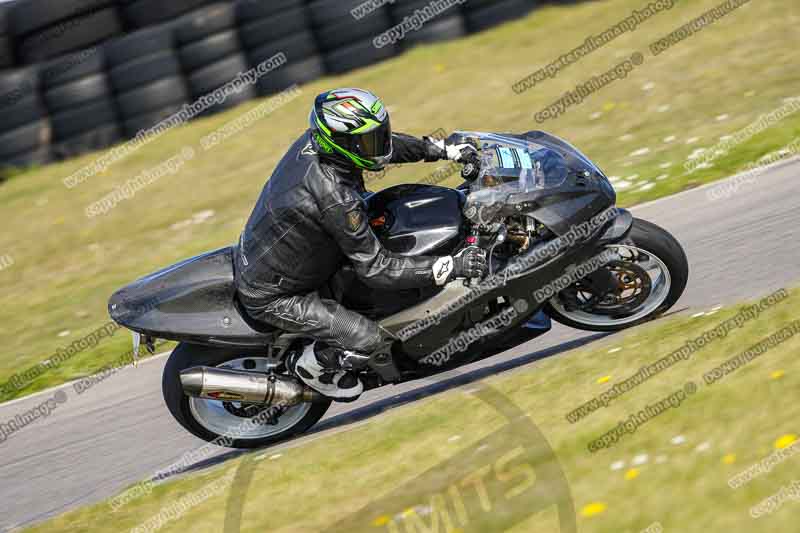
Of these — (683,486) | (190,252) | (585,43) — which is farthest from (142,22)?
(683,486)

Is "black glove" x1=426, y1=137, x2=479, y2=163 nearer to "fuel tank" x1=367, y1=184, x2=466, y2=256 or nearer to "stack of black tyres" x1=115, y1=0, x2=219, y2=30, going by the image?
"fuel tank" x1=367, y1=184, x2=466, y2=256

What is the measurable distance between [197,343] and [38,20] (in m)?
9.33

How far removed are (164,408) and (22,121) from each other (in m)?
7.57

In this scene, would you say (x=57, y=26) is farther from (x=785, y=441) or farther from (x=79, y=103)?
(x=785, y=441)

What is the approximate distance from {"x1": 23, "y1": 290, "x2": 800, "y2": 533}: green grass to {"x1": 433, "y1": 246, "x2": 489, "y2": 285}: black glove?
2.68 ft

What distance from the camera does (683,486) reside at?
4.07 meters

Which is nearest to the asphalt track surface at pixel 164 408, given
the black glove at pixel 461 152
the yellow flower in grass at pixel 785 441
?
the black glove at pixel 461 152

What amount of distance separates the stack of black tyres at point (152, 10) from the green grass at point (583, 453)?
9129 millimetres

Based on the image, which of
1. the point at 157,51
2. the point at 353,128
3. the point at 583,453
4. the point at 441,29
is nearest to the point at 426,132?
the point at 441,29

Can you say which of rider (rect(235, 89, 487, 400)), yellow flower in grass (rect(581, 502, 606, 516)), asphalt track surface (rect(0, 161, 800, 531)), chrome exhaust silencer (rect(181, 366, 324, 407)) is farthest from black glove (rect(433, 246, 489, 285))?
yellow flower in grass (rect(581, 502, 606, 516))

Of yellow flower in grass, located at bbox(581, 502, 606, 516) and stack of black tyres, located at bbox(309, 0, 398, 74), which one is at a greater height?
yellow flower in grass, located at bbox(581, 502, 606, 516)

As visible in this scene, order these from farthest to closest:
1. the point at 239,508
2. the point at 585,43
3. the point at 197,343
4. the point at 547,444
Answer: the point at 585,43 → the point at 197,343 → the point at 239,508 → the point at 547,444

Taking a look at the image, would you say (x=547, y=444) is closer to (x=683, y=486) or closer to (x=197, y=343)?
(x=683, y=486)

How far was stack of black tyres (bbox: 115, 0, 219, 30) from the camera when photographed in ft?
44.2
